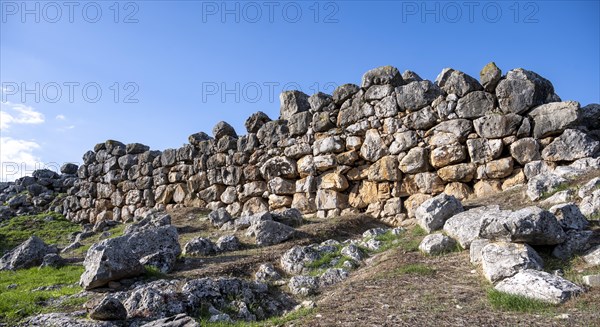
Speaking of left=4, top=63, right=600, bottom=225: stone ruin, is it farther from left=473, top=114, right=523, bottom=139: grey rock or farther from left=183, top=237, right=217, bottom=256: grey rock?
left=183, top=237, right=217, bottom=256: grey rock

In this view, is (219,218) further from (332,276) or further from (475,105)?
(475,105)

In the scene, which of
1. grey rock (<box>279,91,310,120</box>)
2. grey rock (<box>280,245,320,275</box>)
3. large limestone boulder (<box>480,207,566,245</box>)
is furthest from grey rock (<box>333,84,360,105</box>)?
large limestone boulder (<box>480,207,566,245</box>)

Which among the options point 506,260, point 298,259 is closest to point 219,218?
point 298,259

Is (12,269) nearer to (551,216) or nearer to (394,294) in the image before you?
(394,294)

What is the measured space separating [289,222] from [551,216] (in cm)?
694

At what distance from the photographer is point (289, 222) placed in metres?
12.3

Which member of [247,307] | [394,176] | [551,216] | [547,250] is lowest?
[247,307]

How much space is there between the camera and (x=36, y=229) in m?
19.6

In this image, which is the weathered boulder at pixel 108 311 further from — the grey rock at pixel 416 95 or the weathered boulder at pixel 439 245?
the grey rock at pixel 416 95

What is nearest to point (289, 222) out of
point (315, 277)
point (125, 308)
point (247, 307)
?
point (315, 277)

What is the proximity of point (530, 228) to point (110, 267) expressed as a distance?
660 cm

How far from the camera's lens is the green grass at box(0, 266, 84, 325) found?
6980 mm

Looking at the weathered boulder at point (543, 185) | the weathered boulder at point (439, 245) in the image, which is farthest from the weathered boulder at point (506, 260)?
the weathered boulder at point (543, 185)

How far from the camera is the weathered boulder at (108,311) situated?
229 inches
